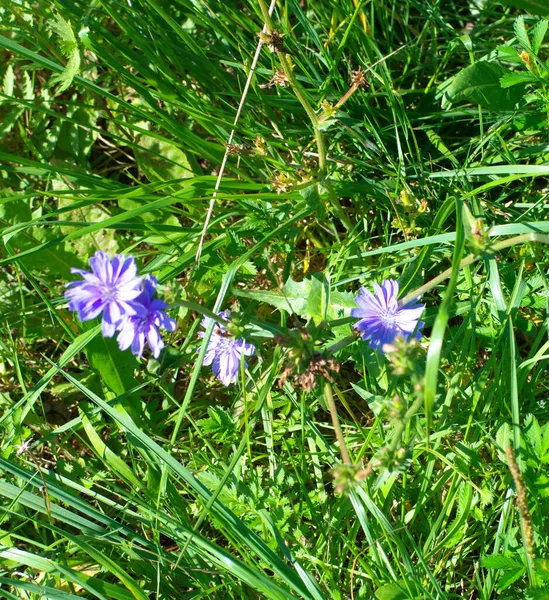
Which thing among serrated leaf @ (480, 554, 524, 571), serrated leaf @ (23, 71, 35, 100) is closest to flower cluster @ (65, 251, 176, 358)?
serrated leaf @ (480, 554, 524, 571)

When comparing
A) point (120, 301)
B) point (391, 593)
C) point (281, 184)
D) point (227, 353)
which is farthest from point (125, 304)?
point (391, 593)

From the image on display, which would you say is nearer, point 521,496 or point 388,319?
point 521,496

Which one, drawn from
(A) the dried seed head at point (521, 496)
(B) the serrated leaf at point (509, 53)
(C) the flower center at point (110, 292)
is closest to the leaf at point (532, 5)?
(B) the serrated leaf at point (509, 53)

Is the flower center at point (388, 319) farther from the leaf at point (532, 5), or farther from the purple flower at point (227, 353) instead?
the leaf at point (532, 5)

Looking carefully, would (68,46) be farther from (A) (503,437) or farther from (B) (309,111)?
(A) (503,437)

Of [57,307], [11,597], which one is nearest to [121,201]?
[57,307]

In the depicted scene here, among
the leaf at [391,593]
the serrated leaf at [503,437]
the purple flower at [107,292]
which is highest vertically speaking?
the purple flower at [107,292]
